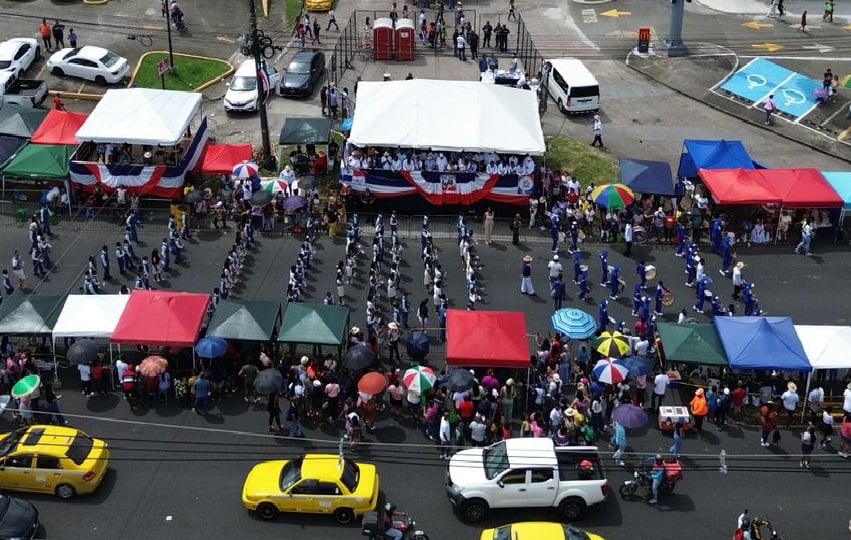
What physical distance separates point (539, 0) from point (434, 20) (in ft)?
22.5

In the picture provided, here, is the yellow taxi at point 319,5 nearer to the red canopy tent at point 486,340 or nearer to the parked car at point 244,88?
the parked car at point 244,88

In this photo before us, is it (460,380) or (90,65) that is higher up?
(90,65)

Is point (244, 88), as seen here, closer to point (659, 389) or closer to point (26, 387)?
point (26, 387)

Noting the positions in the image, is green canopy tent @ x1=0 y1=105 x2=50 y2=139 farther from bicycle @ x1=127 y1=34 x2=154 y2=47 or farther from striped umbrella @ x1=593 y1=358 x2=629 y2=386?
striped umbrella @ x1=593 y1=358 x2=629 y2=386

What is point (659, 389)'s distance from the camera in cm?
2527

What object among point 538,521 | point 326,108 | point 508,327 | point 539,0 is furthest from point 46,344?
point 539,0

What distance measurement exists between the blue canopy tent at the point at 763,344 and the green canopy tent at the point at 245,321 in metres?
11.8

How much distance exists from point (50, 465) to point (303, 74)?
25.0m

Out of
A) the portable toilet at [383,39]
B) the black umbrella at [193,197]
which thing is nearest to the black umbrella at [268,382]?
the black umbrella at [193,197]

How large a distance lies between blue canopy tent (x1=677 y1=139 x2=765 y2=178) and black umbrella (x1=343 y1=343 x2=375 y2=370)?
15546 mm

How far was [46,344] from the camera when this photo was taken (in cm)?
2733

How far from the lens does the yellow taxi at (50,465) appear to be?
2216 centimetres

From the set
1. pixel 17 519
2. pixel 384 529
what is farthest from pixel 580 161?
pixel 17 519

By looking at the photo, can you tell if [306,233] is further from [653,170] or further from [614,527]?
[614,527]
